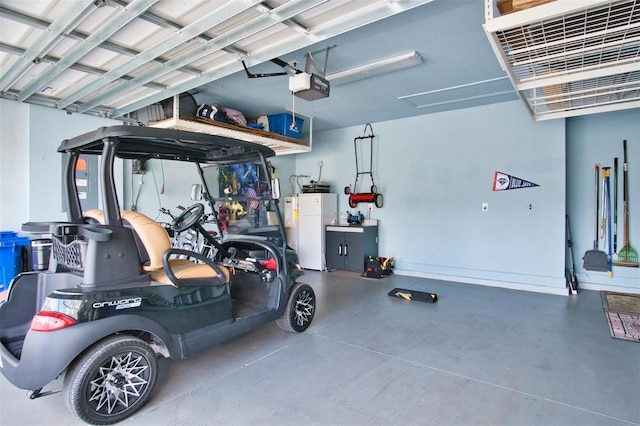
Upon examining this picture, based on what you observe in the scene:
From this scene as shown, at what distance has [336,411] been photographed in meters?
2.22

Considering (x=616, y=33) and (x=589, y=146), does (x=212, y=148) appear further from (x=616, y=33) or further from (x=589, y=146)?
(x=589, y=146)

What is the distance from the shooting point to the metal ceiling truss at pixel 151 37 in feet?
7.90

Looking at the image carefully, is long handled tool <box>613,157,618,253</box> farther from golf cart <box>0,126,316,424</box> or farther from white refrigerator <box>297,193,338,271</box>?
golf cart <box>0,126,316,424</box>

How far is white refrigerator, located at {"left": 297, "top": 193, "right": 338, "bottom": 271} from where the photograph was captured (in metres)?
6.89

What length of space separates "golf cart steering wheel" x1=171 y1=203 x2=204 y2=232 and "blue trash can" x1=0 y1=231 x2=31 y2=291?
2.19 m

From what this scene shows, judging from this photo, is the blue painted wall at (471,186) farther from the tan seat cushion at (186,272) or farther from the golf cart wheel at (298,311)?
the golf cart wheel at (298,311)

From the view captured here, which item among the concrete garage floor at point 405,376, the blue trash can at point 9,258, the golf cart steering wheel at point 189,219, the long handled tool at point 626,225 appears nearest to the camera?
the concrete garage floor at point 405,376

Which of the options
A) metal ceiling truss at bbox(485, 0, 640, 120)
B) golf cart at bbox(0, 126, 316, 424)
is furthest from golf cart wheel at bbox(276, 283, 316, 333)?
metal ceiling truss at bbox(485, 0, 640, 120)

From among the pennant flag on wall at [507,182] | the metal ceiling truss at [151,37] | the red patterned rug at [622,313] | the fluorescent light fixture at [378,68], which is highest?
the fluorescent light fixture at [378,68]

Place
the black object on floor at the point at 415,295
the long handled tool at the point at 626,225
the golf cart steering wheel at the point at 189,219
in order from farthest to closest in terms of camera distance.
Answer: the long handled tool at the point at 626,225, the black object on floor at the point at 415,295, the golf cart steering wheel at the point at 189,219

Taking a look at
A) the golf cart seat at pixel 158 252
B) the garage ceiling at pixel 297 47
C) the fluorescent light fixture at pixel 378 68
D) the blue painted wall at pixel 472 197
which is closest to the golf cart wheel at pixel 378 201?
the blue painted wall at pixel 472 197

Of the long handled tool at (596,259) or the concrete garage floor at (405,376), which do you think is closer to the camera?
the concrete garage floor at (405,376)

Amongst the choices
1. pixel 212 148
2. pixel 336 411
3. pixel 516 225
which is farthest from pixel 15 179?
pixel 516 225

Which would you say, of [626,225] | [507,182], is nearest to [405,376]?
[507,182]
